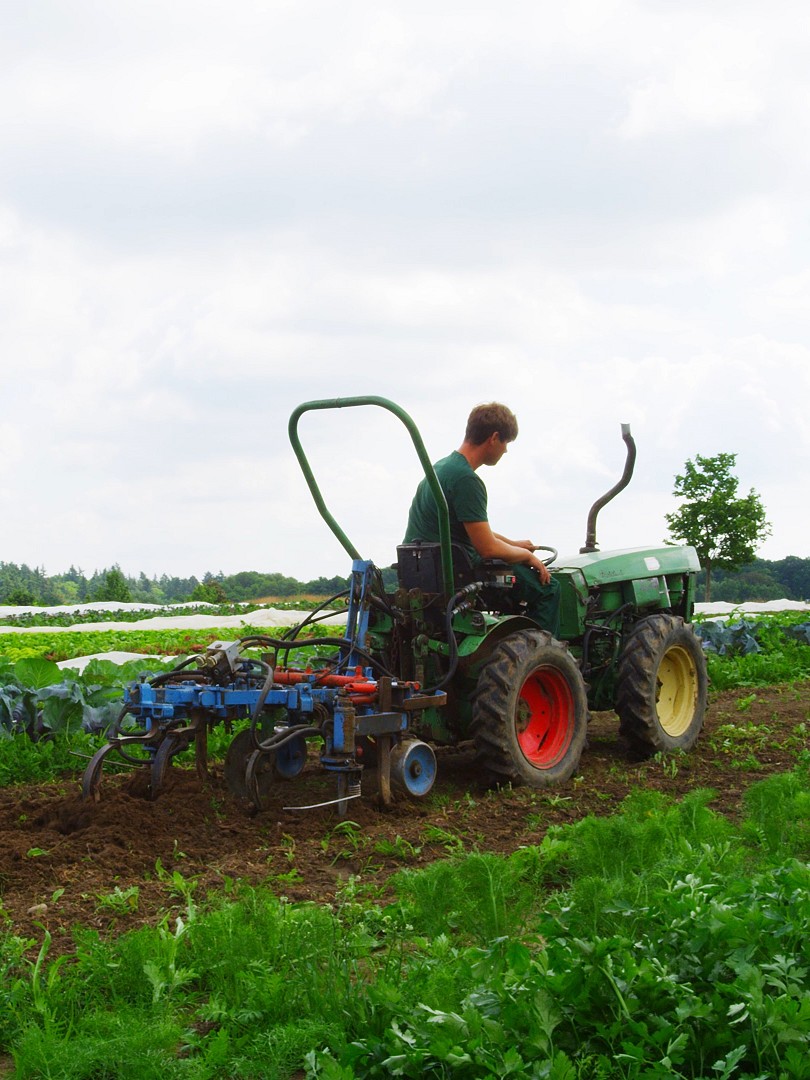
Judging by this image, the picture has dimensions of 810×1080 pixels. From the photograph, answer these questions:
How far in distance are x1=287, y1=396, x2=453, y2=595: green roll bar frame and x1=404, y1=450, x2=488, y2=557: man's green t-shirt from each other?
0.58 feet

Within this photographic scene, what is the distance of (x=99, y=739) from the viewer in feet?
24.4

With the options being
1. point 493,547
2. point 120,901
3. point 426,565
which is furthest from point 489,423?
point 120,901

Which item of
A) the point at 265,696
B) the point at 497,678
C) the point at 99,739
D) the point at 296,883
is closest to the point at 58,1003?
the point at 296,883

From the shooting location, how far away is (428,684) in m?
6.26

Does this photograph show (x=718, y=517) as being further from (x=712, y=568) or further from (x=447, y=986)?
(x=447, y=986)

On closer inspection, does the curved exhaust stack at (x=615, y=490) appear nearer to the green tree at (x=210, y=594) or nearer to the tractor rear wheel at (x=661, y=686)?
the tractor rear wheel at (x=661, y=686)

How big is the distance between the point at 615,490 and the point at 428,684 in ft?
8.97

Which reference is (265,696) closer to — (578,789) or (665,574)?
(578,789)

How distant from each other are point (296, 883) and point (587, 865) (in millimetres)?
1171

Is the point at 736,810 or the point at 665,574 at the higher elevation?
the point at 665,574

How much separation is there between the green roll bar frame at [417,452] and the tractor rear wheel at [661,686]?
1.75 m

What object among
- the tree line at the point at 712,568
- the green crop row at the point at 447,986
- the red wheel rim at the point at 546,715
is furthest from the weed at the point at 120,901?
the tree line at the point at 712,568

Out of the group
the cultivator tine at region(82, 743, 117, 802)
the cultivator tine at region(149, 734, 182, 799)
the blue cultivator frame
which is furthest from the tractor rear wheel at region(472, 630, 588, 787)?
the cultivator tine at region(82, 743, 117, 802)

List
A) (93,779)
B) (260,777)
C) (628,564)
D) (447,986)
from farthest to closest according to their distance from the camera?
(628,564) < (260,777) < (93,779) < (447,986)
